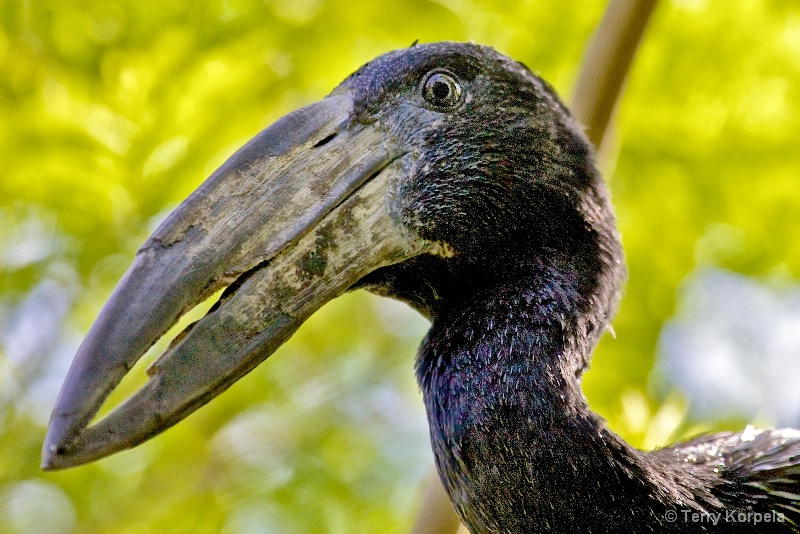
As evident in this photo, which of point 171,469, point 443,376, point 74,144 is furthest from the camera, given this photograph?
point 171,469

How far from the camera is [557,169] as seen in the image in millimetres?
2287

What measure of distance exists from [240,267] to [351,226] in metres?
0.29

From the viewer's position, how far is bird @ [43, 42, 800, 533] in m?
1.89

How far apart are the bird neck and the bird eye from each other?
0.49 meters

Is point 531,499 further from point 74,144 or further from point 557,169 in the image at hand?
point 74,144

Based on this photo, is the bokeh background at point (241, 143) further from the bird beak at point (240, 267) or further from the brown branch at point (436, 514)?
the bird beak at point (240, 267)

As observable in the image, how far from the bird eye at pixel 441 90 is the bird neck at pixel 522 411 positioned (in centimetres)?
49

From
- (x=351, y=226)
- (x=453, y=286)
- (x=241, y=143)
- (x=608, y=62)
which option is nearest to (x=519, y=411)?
(x=453, y=286)

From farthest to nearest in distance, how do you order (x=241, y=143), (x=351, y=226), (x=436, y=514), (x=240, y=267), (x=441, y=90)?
(x=241, y=143) < (x=436, y=514) < (x=441, y=90) < (x=351, y=226) < (x=240, y=267)

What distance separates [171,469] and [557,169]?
120 inches

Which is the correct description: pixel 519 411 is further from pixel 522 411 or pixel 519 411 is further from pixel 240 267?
pixel 240 267

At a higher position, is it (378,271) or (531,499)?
(378,271)

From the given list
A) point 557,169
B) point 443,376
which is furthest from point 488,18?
point 443,376

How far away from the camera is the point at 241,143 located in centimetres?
426
